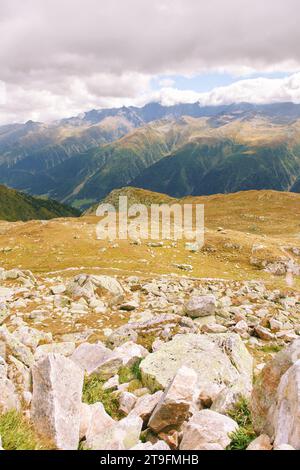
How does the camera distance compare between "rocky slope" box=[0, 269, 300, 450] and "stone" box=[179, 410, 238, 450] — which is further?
"rocky slope" box=[0, 269, 300, 450]

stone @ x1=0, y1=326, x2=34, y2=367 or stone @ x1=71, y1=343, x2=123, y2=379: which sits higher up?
stone @ x1=0, y1=326, x2=34, y2=367

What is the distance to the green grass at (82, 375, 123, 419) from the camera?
11.1m

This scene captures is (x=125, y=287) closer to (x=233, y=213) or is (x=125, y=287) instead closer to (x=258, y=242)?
(x=258, y=242)

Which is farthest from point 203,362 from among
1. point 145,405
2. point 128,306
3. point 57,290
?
point 57,290

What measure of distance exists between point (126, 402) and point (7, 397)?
3760 millimetres

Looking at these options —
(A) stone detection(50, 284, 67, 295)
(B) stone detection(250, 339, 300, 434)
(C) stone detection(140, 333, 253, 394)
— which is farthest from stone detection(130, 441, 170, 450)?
(A) stone detection(50, 284, 67, 295)

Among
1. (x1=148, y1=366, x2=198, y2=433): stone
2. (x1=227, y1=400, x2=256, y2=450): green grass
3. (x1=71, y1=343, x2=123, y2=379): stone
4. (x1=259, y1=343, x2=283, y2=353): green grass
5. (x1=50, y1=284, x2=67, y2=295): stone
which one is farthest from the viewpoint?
(x1=50, y1=284, x2=67, y2=295): stone

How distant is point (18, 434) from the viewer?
311 inches

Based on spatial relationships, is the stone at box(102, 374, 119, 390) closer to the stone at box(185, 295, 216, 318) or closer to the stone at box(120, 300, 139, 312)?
the stone at box(185, 295, 216, 318)

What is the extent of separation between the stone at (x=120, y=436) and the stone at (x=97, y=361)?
13.0ft

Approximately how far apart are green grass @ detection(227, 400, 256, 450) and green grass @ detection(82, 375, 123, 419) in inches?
142

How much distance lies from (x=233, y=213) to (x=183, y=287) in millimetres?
110308

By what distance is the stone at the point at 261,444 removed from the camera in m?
7.55
